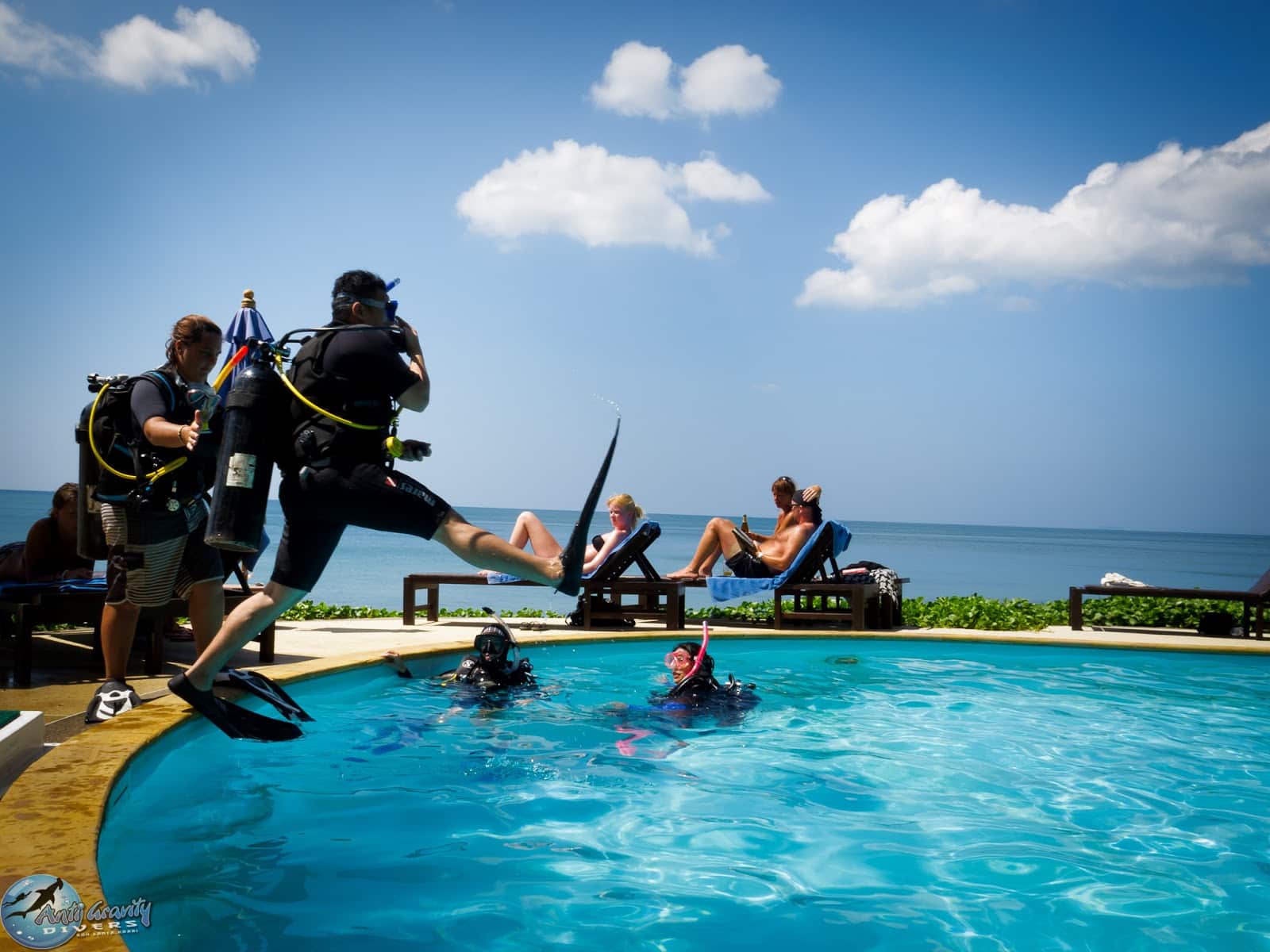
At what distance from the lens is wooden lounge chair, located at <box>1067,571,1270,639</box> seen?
1067cm

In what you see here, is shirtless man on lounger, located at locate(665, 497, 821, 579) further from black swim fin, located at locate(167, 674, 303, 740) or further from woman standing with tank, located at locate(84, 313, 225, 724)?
black swim fin, located at locate(167, 674, 303, 740)

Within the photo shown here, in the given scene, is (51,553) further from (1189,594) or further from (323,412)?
(1189,594)

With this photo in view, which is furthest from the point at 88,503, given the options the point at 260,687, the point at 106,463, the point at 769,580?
the point at 769,580

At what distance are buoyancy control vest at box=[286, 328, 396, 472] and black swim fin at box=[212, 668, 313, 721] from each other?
144 cm

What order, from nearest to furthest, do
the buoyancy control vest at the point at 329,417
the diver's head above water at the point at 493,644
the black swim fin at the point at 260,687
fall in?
the buoyancy control vest at the point at 329,417
the black swim fin at the point at 260,687
the diver's head above water at the point at 493,644

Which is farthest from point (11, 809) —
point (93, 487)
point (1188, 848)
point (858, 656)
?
point (858, 656)

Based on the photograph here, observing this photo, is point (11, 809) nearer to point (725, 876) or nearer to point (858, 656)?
point (725, 876)

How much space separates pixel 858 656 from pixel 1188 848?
17.8 feet

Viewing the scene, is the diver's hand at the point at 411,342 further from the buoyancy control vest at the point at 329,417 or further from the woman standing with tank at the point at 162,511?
the woman standing with tank at the point at 162,511

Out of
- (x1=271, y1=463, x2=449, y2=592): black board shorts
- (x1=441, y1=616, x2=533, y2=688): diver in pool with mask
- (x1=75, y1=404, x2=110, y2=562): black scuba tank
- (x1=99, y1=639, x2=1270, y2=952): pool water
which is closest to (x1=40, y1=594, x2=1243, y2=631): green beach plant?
(x1=99, y1=639, x2=1270, y2=952): pool water

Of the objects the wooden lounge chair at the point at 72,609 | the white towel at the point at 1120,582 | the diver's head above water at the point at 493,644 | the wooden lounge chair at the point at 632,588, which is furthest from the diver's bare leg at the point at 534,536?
the white towel at the point at 1120,582

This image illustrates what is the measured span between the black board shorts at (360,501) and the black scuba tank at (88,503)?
81.7 inches

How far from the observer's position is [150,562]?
4973 millimetres

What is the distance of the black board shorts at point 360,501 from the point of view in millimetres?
3672
